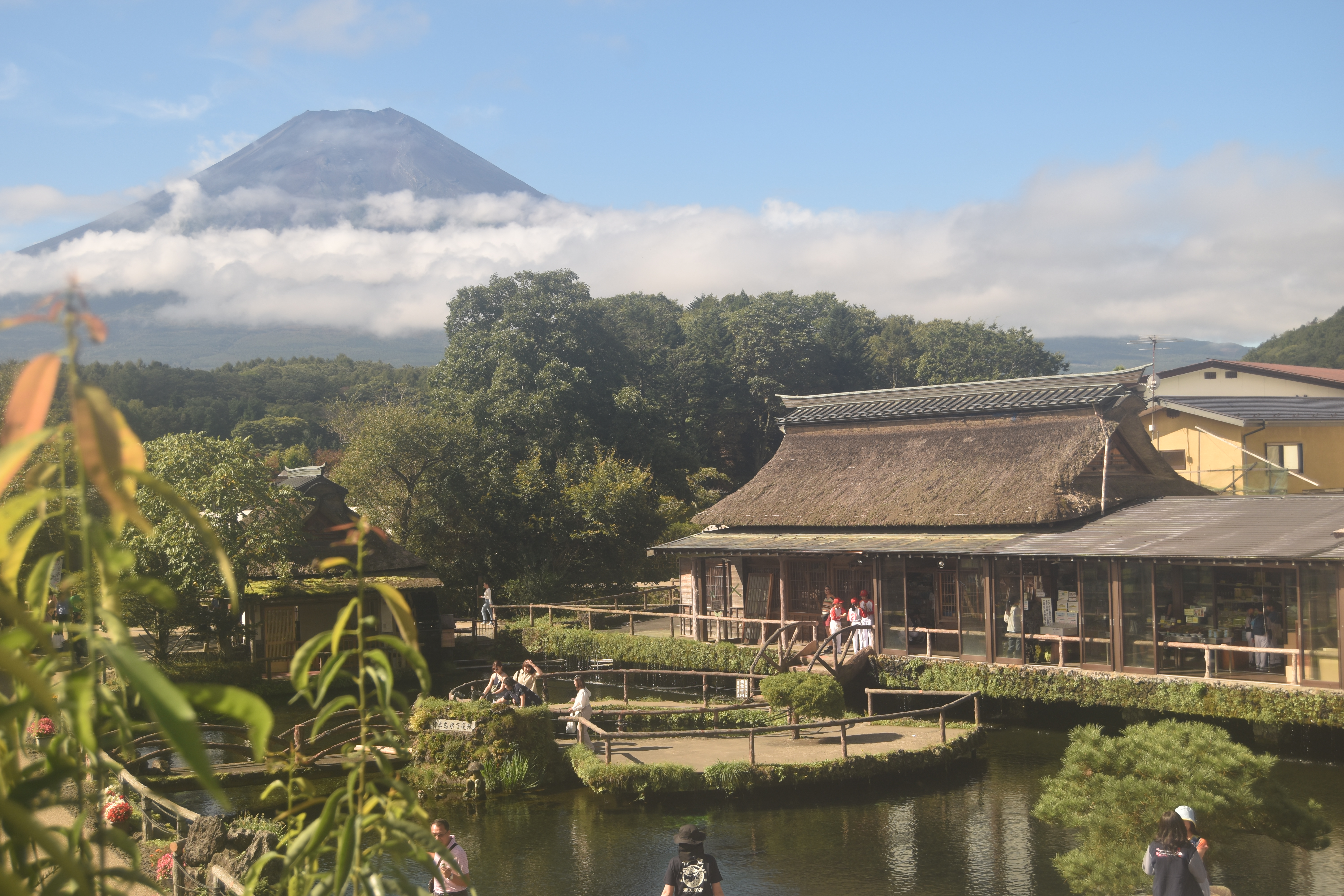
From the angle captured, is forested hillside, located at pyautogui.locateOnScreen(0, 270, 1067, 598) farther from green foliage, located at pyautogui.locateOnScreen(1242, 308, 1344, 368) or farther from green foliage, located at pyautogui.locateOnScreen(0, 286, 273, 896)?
green foliage, located at pyautogui.locateOnScreen(0, 286, 273, 896)

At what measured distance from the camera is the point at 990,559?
22703mm

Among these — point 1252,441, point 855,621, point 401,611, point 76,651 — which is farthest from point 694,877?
point 1252,441

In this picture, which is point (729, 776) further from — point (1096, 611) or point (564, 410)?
point (564, 410)

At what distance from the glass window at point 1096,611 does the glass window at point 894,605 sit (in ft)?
14.5

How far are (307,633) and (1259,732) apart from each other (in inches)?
909

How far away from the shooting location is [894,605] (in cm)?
2491

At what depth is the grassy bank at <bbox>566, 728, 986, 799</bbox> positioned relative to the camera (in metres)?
16.5

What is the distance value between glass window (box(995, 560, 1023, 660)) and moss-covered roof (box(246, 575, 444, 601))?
48.7 feet

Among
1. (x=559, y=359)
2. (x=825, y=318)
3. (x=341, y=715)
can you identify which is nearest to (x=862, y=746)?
(x=341, y=715)

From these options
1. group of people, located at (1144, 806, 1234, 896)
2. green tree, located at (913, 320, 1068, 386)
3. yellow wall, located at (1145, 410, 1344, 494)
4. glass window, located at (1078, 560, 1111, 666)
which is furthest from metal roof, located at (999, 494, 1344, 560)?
green tree, located at (913, 320, 1068, 386)

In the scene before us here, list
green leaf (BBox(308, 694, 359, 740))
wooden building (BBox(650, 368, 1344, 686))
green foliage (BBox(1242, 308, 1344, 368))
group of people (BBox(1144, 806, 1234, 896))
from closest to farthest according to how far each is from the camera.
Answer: green leaf (BBox(308, 694, 359, 740)), group of people (BBox(1144, 806, 1234, 896)), wooden building (BBox(650, 368, 1344, 686)), green foliage (BBox(1242, 308, 1344, 368))

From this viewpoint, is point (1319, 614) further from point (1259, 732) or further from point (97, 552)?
point (97, 552)

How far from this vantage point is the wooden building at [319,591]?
27.3 meters

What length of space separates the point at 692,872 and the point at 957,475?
20.3m
